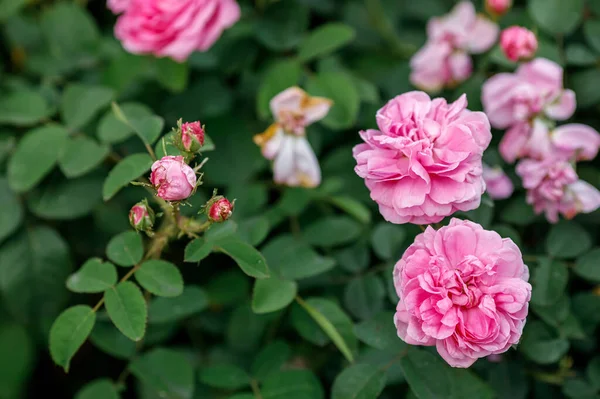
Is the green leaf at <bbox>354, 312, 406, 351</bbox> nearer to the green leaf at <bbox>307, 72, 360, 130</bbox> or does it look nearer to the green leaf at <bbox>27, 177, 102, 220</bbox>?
the green leaf at <bbox>307, 72, 360, 130</bbox>

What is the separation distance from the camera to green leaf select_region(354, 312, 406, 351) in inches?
39.9

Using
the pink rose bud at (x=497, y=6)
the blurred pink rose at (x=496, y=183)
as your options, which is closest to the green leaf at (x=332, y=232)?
the blurred pink rose at (x=496, y=183)

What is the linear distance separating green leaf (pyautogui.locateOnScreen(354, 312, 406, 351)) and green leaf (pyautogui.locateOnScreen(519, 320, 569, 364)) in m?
0.24

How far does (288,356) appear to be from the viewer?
4.03 ft

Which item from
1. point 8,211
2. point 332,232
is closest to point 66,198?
point 8,211

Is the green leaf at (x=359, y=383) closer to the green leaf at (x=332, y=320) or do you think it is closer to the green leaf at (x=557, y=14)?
the green leaf at (x=332, y=320)

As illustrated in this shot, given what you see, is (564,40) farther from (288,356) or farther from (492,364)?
(288,356)

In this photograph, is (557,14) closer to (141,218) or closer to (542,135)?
(542,135)

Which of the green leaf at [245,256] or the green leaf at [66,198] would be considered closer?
the green leaf at [245,256]

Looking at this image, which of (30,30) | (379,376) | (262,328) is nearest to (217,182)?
(262,328)

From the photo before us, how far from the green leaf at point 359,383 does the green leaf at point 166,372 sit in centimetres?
32

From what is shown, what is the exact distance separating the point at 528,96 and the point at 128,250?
0.76 meters

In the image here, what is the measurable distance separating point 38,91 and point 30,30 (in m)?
0.34

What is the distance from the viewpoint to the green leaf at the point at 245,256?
0.95m
